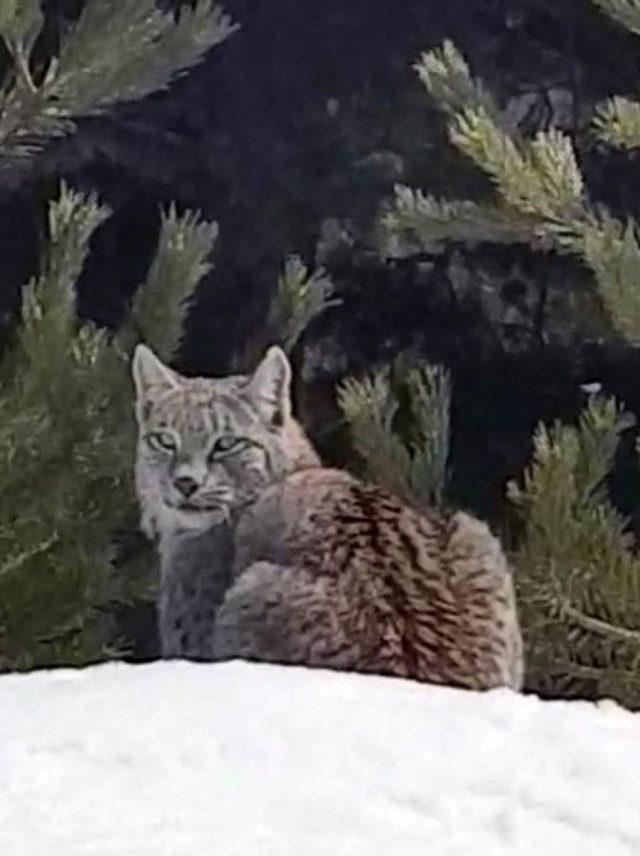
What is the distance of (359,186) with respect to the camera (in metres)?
2.79

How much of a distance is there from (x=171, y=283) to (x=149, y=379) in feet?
0.89

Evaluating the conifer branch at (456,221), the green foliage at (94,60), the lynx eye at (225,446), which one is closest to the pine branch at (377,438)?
the conifer branch at (456,221)

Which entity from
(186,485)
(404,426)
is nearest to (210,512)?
(186,485)

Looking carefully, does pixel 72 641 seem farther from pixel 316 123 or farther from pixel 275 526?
pixel 316 123

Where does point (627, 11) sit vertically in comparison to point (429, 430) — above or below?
above

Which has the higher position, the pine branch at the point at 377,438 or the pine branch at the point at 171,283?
the pine branch at the point at 171,283

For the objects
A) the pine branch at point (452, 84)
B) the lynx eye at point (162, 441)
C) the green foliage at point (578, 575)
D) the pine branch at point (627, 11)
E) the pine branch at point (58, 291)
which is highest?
the pine branch at point (627, 11)

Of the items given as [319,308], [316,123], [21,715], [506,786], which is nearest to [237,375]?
[319,308]

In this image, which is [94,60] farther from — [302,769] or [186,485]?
[302,769]

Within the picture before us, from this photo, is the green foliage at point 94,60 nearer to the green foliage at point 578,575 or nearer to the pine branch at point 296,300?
the pine branch at point 296,300

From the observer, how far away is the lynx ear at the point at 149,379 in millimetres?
2439

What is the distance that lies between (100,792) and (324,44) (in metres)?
1.56

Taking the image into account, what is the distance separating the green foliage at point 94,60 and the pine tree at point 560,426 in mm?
308

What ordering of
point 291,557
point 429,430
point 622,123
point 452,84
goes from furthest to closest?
point 429,430, point 452,84, point 622,123, point 291,557
